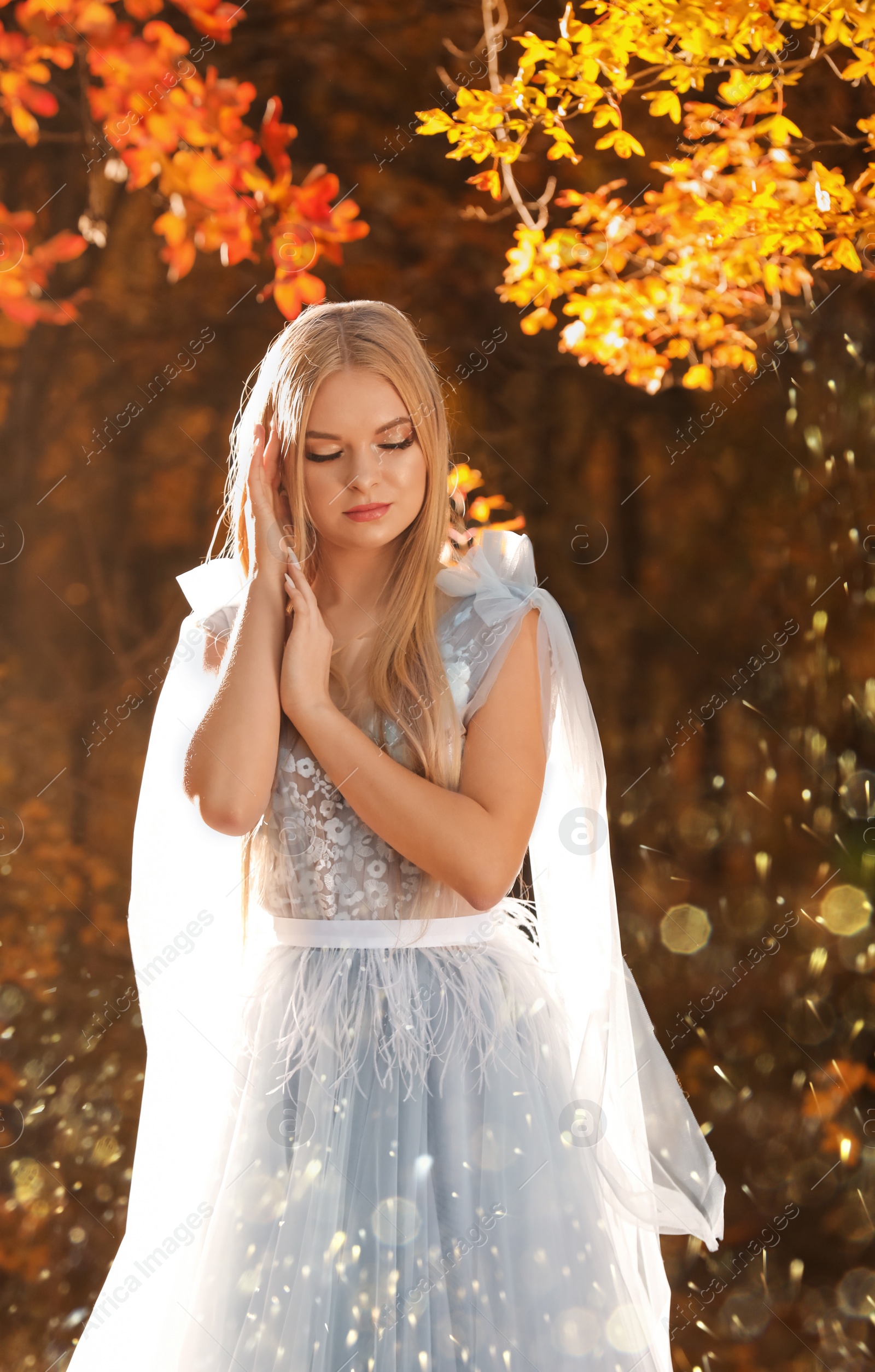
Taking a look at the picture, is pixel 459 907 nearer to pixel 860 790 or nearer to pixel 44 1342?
pixel 860 790

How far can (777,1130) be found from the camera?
1.74 m

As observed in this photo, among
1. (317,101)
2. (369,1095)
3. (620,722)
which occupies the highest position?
(317,101)

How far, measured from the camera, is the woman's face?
3.39 feet

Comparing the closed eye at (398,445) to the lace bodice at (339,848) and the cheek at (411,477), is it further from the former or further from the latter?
the lace bodice at (339,848)

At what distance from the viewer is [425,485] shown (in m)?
1.09

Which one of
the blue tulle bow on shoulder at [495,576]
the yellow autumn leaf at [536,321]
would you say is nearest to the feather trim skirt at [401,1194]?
the blue tulle bow on shoulder at [495,576]

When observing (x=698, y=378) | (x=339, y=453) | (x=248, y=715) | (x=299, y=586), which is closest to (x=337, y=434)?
(x=339, y=453)

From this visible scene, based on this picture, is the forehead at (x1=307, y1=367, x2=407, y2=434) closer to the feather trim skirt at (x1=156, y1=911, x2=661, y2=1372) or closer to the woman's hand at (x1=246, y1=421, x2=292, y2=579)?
the woman's hand at (x1=246, y1=421, x2=292, y2=579)

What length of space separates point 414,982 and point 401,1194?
18 centimetres

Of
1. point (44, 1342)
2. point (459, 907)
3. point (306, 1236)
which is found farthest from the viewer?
point (44, 1342)

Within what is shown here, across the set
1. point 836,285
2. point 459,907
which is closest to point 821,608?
point 836,285

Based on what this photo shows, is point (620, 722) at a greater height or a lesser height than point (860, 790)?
greater

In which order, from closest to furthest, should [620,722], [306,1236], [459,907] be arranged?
[306,1236] → [459,907] → [620,722]

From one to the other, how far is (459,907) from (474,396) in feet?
3.28
